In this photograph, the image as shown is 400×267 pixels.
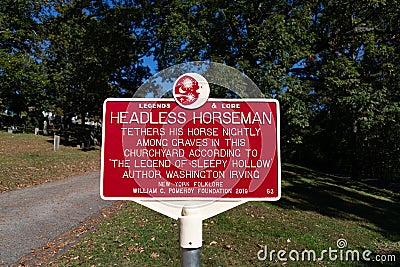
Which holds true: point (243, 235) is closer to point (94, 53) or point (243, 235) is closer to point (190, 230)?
point (190, 230)

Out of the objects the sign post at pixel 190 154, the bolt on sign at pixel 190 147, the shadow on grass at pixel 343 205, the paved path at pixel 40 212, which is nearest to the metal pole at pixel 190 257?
the sign post at pixel 190 154

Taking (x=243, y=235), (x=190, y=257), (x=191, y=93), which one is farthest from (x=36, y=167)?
(x=191, y=93)

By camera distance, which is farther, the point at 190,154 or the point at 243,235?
the point at 243,235

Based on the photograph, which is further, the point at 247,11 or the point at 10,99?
the point at 10,99

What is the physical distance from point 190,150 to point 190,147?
0.08 ft

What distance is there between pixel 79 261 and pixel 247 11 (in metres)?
10.4

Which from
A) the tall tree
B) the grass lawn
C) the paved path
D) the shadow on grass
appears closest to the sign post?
the paved path

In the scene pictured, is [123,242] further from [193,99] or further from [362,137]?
[362,137]

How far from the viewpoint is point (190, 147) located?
289 cm

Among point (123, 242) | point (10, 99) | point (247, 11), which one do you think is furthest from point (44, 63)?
point (123, 242)

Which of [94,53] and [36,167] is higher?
[94,53]

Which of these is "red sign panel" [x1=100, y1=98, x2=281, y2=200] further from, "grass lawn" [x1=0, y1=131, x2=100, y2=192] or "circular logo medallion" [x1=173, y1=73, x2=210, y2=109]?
"grass lawn" [x1=0, y1=131, x2=100, y2=192]

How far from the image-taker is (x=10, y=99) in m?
28.9

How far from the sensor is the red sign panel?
2.87 meters
